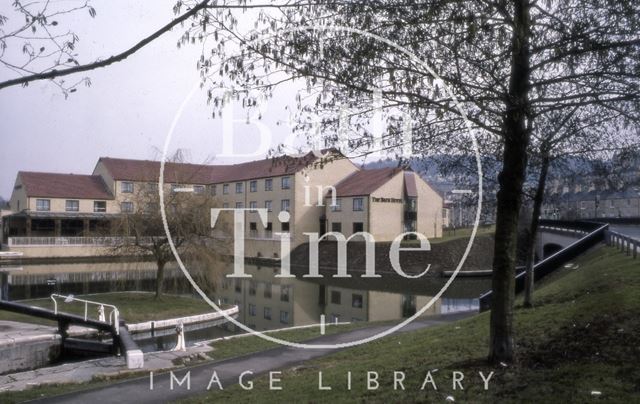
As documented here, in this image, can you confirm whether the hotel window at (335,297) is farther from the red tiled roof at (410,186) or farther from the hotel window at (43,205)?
the hotel window at (43,205)

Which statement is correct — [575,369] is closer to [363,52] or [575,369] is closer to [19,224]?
[363,52]

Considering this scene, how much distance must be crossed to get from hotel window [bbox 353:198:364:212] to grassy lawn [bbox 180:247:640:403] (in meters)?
30.7

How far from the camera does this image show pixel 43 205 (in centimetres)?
4519

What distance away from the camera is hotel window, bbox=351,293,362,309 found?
77.4 ft

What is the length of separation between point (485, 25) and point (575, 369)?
3.72 meters

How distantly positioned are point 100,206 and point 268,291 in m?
26.6

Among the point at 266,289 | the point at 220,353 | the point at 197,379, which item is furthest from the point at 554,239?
the point at 197,379

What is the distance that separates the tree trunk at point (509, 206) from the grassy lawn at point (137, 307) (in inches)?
583

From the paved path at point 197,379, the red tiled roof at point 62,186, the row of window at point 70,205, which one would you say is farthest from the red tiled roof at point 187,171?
the paved path at point 197,379

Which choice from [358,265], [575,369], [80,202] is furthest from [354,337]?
[80,202]

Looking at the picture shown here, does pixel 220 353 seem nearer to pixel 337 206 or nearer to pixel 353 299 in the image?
pixel 353 299

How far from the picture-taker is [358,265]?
1529 inches

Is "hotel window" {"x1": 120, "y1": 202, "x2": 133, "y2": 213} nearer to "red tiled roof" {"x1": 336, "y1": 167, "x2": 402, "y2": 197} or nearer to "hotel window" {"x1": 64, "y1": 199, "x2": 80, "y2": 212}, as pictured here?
"red tiled roof" {"x1": 336, "y1": 167, "x2": 402, "y2": 197}

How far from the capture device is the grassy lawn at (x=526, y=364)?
5211 mm
